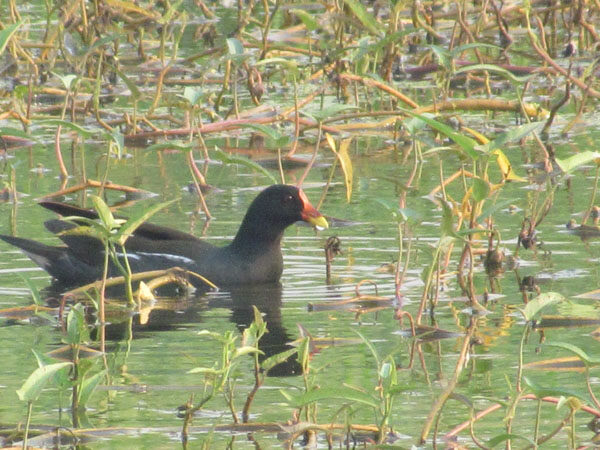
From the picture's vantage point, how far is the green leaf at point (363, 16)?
903 cm

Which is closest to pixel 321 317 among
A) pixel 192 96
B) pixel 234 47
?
pixel 192 96

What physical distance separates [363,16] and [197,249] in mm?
2443

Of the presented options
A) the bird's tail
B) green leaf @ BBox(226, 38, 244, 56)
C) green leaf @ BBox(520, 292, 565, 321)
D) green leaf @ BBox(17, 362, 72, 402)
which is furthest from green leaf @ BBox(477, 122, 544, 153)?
green leaf @ BBox(226, 38, 244, 56)

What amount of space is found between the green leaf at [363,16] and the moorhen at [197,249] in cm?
183

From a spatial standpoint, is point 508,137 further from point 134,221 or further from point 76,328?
point 76,328

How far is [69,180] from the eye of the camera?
932cm

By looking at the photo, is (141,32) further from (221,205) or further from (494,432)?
(494,432)

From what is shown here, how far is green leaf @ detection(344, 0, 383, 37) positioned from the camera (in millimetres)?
9031

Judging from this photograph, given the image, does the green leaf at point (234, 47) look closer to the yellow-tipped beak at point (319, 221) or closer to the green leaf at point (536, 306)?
the yellow-tipped beak at point (319, 221)

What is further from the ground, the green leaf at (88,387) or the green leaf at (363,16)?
the green leaf at (363,16)

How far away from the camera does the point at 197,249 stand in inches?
291

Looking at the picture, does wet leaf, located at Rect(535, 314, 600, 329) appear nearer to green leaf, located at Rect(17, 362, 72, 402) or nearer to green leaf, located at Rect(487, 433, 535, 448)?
green leaf, located at Rect(487, 433, 535, 448)

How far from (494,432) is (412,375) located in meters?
0.79

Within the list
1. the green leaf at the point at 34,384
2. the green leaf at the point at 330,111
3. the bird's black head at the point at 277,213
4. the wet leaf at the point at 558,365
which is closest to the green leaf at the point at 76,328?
the green leaf at the point at 34,384
